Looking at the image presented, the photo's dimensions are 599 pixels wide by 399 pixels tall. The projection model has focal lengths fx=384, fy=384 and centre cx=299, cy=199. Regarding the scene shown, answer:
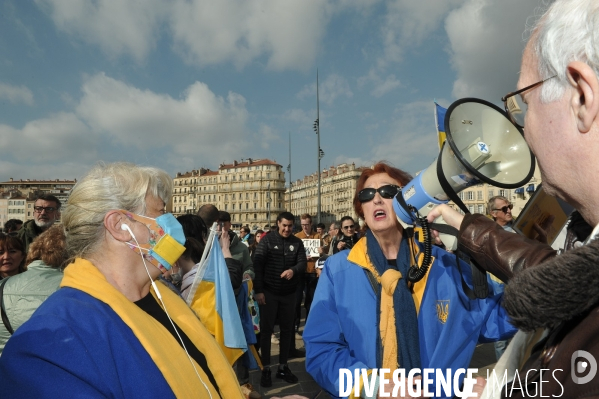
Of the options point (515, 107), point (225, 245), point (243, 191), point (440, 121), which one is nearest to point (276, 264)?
point (225, 245)

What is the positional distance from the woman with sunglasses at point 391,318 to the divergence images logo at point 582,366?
1296 millimetres

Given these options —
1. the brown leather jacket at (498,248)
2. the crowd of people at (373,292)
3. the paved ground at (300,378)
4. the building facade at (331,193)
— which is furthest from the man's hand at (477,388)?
the building facade at (331,193)

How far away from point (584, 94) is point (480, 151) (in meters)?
1.08

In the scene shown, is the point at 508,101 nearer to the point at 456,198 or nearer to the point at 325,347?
the point at 456,198

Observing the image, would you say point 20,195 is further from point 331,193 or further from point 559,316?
point 559,316

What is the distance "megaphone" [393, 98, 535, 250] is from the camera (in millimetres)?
Answer: 1842

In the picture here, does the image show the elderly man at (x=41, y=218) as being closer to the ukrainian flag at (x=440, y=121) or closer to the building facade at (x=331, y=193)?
the ukrainian flag at (x=440, y=121)

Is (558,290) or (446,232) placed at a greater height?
(446,232)

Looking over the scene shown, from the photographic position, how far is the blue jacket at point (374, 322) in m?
2.11

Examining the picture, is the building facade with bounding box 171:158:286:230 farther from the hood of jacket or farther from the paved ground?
the hood of jacket

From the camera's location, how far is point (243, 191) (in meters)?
117

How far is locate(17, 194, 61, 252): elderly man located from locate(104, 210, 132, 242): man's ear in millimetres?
4578

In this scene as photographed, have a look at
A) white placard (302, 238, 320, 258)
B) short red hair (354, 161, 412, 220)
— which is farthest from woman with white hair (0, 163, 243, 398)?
white placard (302, 238, 320, 258)

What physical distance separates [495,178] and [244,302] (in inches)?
121
